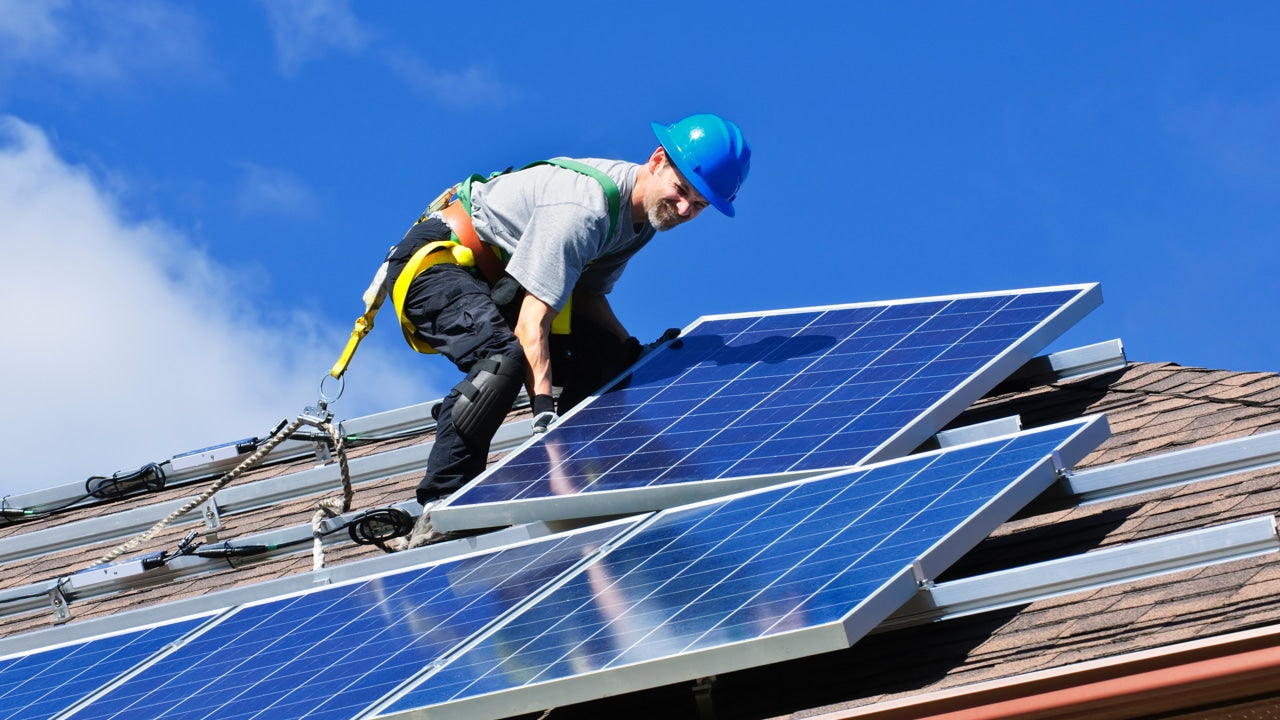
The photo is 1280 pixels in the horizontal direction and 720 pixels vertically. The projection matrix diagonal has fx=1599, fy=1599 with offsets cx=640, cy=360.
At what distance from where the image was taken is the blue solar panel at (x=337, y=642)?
5355 mm

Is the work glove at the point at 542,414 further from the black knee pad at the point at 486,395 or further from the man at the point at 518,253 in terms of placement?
the black knee pad at the point at 486,395

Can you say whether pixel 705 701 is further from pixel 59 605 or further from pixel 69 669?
pixel 59 605

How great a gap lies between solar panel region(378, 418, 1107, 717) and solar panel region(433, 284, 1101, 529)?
15.0 inches

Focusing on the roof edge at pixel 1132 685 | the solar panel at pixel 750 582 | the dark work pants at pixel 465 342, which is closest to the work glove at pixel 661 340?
the dark work pants at pixel 465 342

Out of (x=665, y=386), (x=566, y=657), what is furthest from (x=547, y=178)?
(x=566, y=657)

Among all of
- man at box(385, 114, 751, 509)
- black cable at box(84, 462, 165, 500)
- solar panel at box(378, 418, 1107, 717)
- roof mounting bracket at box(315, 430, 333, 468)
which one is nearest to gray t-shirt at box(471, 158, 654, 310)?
man at box(385, 114, 751, 509)

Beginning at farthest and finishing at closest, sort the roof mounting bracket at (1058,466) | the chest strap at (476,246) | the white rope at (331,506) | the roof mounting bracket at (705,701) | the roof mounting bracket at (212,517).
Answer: the roof mounting bracket at (212,517)
the white rope at (331,506)
the chest strap at (476,246)
the roof mounting bracket at (1058,466)
the roof mounting bracket at (705,701)

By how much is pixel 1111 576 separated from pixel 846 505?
0.98 meters

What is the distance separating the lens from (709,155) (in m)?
7.37

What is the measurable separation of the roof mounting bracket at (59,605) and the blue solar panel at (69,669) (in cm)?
153

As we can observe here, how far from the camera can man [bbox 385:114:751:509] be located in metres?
7.11

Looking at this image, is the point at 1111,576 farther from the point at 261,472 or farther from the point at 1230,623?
the point at 261,472

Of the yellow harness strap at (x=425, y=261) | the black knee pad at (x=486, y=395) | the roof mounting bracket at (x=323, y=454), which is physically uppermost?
the yellow harness strap at (x=425, y=261)

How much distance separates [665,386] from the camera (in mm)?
7598
